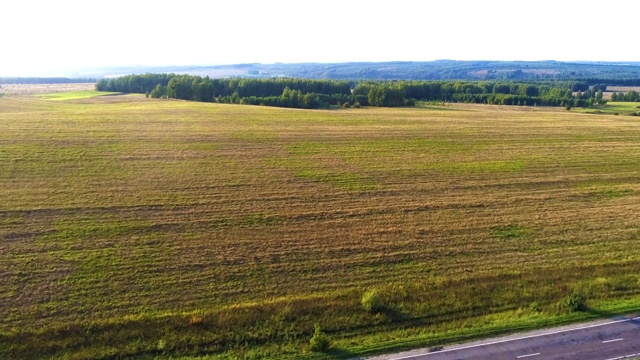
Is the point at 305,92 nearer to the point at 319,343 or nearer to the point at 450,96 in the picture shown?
the point at 450,96

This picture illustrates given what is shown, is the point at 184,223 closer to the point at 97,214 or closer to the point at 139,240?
the point at 139,240

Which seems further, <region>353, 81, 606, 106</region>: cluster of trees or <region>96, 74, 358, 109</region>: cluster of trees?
<region>353, 81, 606, 106</region>: cluster of trees

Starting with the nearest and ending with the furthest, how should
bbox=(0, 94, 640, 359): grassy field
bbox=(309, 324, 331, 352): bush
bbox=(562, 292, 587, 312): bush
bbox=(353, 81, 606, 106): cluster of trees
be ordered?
1. bbox=(309, 324, 331, 352): bush
2. bbox=(0, 94, 640, 359): grassy field
3. bbox=(562, 292, 587, 312): bush
4. bbox=(353, 81, 606, 106): cluster of trees

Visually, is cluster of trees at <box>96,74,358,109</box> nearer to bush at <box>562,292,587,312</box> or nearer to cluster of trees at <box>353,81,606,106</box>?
cluster of trees at <box>353,81,606,106</box>

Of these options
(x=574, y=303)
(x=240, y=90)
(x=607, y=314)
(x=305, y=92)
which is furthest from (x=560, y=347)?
(x=305, y=92)

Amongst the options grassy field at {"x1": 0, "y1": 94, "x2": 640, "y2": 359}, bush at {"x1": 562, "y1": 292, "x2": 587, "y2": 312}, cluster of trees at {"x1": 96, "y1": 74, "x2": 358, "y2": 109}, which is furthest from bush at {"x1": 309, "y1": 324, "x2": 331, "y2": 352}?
cluster of trees at {"x1": 96, "y1": 74, "x2": 358, "y2": 109}

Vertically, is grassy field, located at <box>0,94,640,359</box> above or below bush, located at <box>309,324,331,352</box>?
above

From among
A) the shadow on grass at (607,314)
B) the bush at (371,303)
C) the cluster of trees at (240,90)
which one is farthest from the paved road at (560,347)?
the cluster of trees at (240,90)
